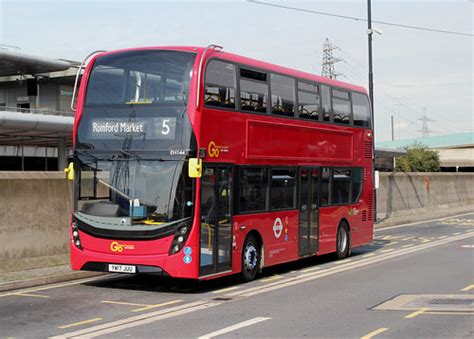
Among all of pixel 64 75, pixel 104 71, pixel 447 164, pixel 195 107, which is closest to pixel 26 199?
pixel 104 71

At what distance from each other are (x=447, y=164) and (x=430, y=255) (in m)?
80.9

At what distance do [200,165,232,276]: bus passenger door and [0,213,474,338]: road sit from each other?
1.83 feet

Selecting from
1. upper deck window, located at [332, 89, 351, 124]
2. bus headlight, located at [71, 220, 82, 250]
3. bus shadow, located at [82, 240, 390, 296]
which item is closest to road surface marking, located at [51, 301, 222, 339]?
bus shadow, located at [82, 240, 390, 296]

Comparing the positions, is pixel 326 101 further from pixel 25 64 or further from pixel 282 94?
pixel 25 64

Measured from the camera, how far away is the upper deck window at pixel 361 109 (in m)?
18.9

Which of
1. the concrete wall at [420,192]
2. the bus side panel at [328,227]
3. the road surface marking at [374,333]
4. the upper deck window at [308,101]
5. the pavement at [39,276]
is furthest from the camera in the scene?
the concrete wall at [420,192]

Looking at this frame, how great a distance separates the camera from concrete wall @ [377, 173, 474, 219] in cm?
3516

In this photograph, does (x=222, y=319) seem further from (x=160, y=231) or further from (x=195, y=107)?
(x=195, y=107)

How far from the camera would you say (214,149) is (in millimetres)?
12617

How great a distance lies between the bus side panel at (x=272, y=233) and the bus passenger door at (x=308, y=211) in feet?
1.10

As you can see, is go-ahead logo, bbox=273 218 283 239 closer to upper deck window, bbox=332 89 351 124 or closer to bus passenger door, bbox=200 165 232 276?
bus passenger door, bbox=200 165 232 276

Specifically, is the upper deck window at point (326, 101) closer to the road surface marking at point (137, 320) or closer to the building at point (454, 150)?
the road surface marking at point (137, 320)

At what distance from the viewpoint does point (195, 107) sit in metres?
12.0

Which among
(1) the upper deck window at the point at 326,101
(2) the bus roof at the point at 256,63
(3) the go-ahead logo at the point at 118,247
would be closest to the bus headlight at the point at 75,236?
(3) the go-ahead logo at the point at 118,247
